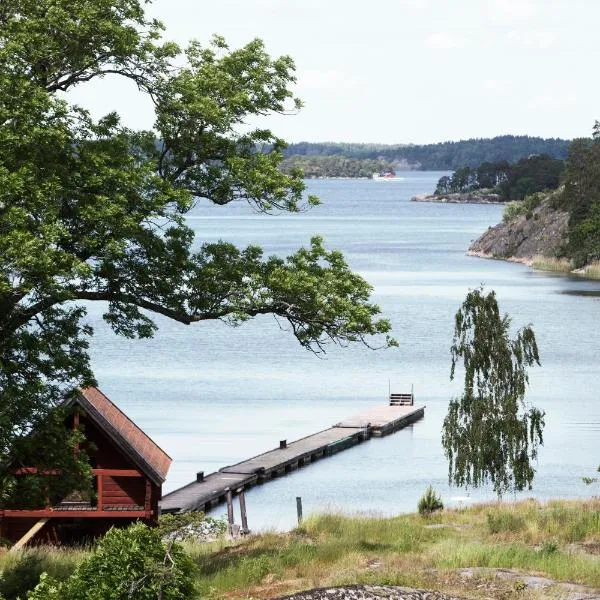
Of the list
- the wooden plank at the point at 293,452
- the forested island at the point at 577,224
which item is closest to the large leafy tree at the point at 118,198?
the wooden plank at the point at 293,452

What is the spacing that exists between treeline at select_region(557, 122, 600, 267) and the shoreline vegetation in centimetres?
14967

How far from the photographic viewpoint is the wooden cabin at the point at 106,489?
36.9m

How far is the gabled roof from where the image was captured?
35656mm

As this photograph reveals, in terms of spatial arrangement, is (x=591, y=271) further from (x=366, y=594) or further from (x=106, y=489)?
(x=366, y=594)

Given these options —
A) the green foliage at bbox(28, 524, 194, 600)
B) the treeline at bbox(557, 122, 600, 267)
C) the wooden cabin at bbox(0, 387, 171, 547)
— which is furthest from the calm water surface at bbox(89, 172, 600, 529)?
the green foliage at bbox(28, 524, 194, 600)

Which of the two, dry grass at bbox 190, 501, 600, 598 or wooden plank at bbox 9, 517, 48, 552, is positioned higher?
dry grass at bbox 190, 501, 600, 598

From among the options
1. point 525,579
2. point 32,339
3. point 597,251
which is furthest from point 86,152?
point 597,251

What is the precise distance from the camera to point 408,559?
23422 millimetres

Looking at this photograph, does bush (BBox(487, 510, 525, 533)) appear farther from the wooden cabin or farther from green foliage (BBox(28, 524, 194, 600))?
green foliage (BBox(28, 524, 194, 600))

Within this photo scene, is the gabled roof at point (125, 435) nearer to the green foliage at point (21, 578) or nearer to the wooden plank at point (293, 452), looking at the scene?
the green foliage at point (21, 578)

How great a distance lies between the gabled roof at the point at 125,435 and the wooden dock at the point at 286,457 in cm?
1370

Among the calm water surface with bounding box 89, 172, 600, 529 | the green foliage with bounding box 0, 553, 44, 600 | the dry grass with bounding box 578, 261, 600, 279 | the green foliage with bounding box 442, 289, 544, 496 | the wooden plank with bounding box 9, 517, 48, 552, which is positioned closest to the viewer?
the green foliage with bounding box 0, 553, 44, 600

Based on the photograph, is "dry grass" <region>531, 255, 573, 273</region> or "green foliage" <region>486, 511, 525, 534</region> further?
"dry grass" <region>531, 255, 573, 273</region>

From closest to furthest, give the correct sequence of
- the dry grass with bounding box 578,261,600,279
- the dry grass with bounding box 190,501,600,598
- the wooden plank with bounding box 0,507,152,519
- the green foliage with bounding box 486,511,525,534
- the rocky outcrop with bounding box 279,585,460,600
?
the rocky outcrop with bounding box 279,585,460,600 < the dry grass with bounding box 190,501,600,598 < the green foliage with bounding box 486,511,525,534 < the wooden plank with bounding box 0,507,152,519 < the dry grass with bounding box 578,261,600,279
